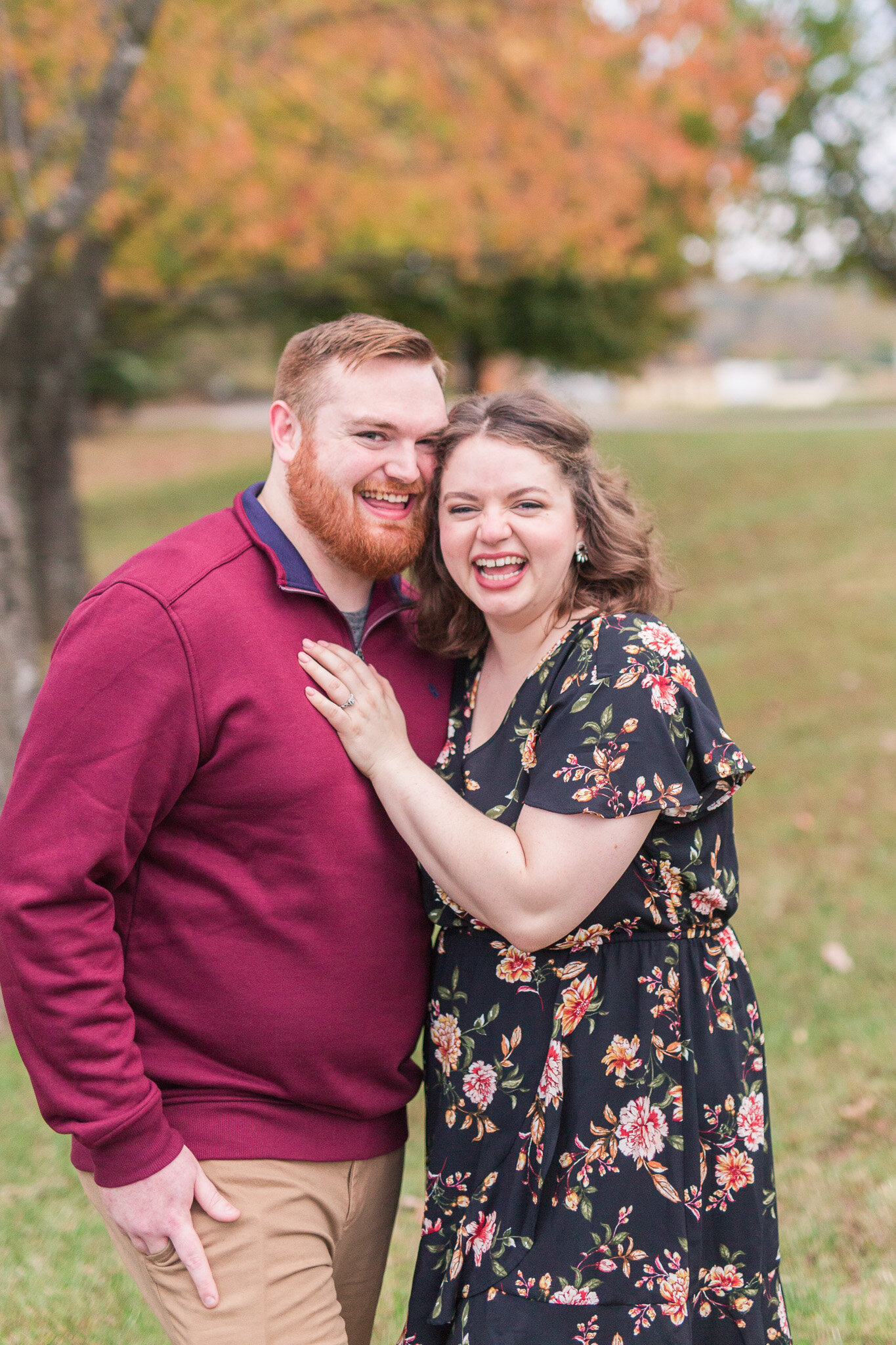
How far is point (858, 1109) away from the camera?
4.27m

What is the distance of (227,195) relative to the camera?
1086cm

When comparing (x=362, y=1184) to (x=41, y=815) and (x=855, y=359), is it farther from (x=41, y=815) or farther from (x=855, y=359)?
(x=855, y=359)

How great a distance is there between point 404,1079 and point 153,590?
1.12m

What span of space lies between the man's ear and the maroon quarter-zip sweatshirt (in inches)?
5.3

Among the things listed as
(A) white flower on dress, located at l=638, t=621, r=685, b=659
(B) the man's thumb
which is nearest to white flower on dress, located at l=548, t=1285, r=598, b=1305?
(B) the man's thumb

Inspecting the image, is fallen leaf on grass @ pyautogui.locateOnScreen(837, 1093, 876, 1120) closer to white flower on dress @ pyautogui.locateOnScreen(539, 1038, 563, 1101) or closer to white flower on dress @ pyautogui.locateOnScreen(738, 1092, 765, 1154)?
white flower on dress @ pyautogui.locateOnScreen(738, 1092, 765, 1154)

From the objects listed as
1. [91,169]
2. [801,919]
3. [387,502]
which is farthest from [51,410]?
[387,502]

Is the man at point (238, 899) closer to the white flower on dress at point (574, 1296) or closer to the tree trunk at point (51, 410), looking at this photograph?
the white flower on dress at point (574, 1296)

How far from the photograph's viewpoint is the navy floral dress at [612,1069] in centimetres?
219

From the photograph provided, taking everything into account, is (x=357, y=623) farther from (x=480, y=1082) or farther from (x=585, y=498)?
(x=480, y=1082)

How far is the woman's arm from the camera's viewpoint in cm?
216

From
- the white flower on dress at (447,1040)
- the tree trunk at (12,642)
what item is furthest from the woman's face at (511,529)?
the tree trunk at (12,642)

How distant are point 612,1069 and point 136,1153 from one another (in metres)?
0.86

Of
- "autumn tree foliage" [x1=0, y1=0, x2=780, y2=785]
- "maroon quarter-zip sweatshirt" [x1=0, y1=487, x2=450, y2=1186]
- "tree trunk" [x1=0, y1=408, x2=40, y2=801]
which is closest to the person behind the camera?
"maroon quarter-zip sweatshirt" [x1=0, y1=487, x2=450, y2=1186]
